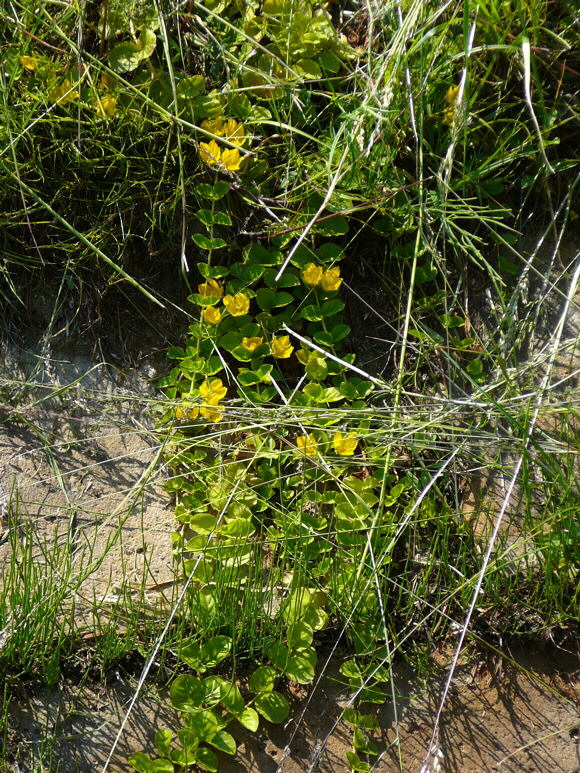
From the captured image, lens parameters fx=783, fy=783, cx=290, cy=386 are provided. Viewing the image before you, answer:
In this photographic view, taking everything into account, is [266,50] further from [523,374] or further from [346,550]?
[346,550]

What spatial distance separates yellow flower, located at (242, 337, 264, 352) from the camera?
1943mm

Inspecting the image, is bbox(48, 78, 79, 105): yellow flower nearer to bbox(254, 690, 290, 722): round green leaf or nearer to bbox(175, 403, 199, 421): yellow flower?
bbox(175, 403, 199, 421): yellow flower

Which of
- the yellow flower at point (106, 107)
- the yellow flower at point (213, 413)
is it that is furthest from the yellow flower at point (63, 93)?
the yellow flower at point (213, 413)

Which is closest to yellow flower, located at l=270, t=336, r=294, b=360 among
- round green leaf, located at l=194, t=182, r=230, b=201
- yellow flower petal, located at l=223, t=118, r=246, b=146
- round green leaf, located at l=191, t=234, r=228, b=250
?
round green leaf, located at l=191, t=234, r=228, b=250

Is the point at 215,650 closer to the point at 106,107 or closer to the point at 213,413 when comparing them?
the point at 213,413

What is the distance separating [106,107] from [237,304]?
0.60 m

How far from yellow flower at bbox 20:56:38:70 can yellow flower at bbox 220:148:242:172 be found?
53 cm

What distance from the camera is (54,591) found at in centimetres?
177

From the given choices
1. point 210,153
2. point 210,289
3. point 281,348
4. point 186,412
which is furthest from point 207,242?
point 186,412

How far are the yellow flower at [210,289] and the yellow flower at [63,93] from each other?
1.88ft

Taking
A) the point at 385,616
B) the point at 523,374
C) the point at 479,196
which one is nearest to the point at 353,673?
the point at 385,616

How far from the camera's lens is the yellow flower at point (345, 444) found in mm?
1871

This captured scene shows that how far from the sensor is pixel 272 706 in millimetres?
1743

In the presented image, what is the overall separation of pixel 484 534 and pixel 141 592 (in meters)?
0.84
